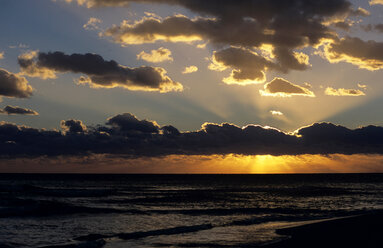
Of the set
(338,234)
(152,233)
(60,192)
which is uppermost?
(338,234)

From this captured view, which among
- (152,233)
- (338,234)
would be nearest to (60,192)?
(152,233)

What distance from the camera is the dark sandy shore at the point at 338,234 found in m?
23.2

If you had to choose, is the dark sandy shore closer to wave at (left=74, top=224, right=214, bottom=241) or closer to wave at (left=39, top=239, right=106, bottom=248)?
wave at (left=74, top=224, right=214, bottom=241)

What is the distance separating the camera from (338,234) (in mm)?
26328

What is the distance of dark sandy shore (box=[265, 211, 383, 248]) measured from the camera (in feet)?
76.2

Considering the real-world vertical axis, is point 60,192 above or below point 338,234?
below

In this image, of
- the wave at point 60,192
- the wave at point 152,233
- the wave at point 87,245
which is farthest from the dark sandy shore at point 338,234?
the wave at point 60,192

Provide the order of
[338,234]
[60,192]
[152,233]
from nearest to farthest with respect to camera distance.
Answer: [338,234]
[152,233]
[60,192]

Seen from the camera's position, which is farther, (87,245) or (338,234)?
(338,234)

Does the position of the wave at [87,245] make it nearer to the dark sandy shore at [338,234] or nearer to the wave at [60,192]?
the dark sandy shore at [338,234]

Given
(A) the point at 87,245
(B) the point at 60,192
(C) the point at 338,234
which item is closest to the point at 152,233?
(A) the point at 87,245

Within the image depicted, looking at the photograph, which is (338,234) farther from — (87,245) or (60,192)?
(60,192)

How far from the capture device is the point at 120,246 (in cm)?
2397

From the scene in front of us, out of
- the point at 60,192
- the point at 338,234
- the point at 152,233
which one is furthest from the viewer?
the point at 60,192
